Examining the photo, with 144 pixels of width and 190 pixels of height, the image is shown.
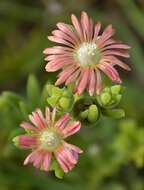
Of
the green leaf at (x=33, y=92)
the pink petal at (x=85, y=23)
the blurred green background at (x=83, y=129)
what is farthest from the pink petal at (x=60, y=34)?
the green leaf at (x=33, y=92)

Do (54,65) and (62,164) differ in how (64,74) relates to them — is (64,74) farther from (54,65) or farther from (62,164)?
(62,164)


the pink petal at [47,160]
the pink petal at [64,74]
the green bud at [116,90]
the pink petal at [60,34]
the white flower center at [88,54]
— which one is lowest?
the pink petal at [47,160]

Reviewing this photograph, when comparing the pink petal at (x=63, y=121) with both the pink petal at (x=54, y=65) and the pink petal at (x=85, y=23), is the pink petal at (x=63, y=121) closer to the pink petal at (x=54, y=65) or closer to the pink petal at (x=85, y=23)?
the pink petal at (x=54, y=65)

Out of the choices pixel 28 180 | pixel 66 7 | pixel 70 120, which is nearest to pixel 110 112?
pixel 70 120

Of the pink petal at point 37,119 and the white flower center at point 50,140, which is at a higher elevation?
the pink petal at point 37,119

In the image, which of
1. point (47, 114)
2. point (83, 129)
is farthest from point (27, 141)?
point (83, 129)

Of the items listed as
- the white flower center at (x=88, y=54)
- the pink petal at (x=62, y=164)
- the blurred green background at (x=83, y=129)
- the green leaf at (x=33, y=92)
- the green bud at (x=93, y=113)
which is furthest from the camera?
the blurred green background at (x=83, y=129)

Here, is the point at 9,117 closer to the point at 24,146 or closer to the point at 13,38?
the point at 24,146

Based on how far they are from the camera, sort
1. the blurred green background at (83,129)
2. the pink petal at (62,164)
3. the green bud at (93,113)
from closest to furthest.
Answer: the pink petal at (62,164) → the green bud at (93,113) → the blurred green background at (83,129)
